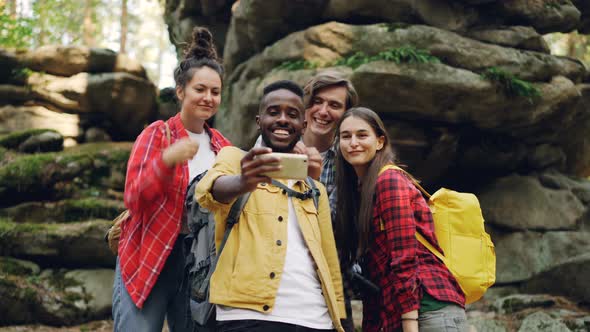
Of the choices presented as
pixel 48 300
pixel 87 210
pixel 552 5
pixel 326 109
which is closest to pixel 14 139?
pixel 87 210

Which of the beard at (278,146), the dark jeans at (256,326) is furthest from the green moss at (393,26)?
the dark jeans at (256,326)

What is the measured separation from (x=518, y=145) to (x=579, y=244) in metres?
2.60

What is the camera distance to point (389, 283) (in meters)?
2.96

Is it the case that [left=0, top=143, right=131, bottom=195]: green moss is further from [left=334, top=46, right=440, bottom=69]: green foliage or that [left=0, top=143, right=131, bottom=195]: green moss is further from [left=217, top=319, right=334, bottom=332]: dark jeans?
[left=217, top=319, right=334, bottom=332]: dark jeans

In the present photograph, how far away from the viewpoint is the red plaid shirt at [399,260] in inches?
113

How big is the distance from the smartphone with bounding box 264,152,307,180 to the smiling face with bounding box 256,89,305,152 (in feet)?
1.84

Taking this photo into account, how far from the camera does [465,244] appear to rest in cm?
306

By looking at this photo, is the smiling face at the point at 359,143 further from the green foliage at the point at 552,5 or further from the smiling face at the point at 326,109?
the green foliage at the point at 552,5

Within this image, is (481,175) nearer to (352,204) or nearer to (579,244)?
(579,244)

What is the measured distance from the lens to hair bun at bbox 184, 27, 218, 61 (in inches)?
139

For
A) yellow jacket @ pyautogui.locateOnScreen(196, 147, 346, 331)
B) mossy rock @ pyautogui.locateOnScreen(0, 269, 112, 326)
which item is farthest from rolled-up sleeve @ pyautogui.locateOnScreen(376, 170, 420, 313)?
mossy rock @ pyautogui.locateOnScreen(0, 269, 112, 326)

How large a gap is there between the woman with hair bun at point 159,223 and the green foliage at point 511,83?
7.62 metres

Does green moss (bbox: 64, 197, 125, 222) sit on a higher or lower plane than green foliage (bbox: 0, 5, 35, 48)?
Answer: lower

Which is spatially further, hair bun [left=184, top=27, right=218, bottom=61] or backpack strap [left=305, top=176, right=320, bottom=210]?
hair bun [left=184, top=27, right=218, bottom=61]
